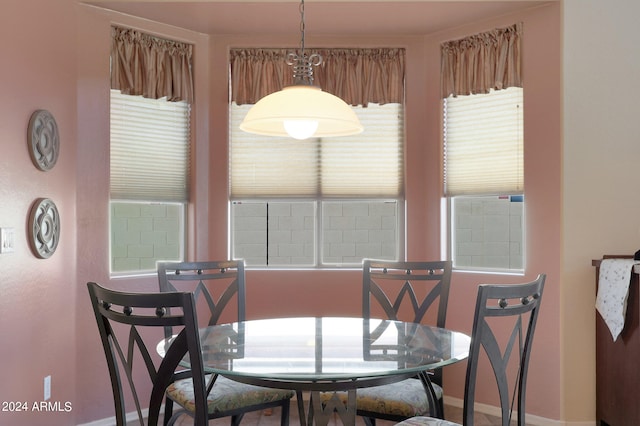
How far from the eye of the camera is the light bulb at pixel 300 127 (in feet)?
7.27

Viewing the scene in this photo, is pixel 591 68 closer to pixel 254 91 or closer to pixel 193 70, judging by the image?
pixel 254 91

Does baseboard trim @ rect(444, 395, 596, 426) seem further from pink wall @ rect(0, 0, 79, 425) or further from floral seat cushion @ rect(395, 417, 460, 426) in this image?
pink wall @ rect(0, 0, 79, 425)

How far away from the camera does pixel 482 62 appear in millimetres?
3803

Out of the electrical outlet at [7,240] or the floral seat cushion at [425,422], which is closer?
the floral seat cushion at [425,422]

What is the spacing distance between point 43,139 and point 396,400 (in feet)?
6.88

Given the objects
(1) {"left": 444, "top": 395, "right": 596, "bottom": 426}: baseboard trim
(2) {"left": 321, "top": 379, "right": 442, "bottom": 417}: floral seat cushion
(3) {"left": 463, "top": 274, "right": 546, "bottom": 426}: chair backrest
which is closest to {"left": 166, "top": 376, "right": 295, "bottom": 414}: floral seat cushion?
(2) {"left": 321, "top": 379, "right": 442, "bottom": 417}: floral seat cushion

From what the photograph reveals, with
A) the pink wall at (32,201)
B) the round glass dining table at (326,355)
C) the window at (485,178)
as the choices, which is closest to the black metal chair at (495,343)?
the round glass dining table at (326,355)

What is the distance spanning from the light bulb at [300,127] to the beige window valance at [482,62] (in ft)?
6.20

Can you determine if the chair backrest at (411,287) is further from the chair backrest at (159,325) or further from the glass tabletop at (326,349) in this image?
the chair backrest at (159,325)

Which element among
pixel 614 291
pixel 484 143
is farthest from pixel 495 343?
pixel 484 143

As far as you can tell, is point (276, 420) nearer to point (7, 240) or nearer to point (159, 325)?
point (7, 240)

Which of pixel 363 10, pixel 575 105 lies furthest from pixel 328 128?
pixel 575 105

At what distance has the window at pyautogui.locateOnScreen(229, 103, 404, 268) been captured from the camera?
4.13m

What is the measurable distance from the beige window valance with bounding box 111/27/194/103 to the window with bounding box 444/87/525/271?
176 centimetres
